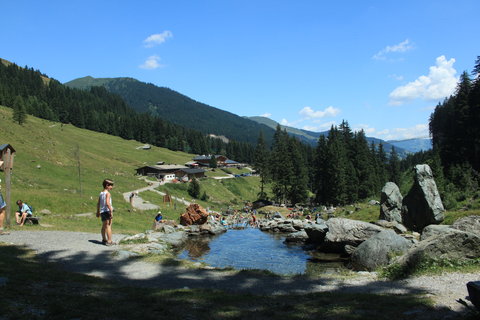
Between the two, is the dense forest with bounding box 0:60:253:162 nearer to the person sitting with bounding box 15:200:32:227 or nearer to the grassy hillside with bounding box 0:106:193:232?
the grassy hillside with bounding box 0:106:193:232

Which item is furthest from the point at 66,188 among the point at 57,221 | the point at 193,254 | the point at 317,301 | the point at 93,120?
the point at 93,120

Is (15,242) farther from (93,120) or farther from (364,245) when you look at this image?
→ (93,120)

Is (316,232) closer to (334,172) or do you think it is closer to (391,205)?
(391,205)

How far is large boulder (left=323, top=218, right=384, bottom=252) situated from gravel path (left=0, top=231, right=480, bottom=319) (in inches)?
346

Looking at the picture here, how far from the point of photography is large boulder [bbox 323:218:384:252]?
22.3m

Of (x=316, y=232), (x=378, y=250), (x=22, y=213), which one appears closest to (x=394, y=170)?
(x=316, y=232)

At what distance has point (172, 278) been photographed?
1212cm

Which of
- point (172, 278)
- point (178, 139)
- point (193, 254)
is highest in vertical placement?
point (178, 139)

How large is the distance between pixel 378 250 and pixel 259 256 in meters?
8.84

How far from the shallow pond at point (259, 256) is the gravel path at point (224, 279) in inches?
205

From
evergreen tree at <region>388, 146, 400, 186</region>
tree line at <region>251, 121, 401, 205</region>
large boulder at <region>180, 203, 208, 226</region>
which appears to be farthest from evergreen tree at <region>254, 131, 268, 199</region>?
large boulder at <region>180, 203, 208, 226</region>

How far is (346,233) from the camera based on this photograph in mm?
22844

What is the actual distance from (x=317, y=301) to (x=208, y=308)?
3.09m

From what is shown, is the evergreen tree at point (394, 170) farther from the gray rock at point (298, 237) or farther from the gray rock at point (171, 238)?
the gray rock at point (171, 238)
